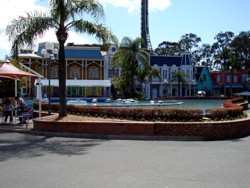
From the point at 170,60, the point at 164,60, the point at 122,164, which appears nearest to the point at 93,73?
the point at 164,60

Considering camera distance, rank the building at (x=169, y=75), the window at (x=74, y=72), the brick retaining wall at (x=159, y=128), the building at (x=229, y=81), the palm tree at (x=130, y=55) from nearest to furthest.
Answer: the brick retaining wall at (x=159, y=128) → the palm tree at (x=130, y=55) → the window at (x=74, y=72) → the building at (x=169, y=75) → the building at (x=229, y=81)

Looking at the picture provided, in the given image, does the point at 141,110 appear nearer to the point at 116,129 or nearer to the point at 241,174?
the point at 116,129

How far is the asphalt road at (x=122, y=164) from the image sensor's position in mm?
6398

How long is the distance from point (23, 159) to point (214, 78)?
64.1m

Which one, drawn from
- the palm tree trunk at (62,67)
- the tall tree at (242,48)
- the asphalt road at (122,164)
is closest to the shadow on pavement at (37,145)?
the asphalt road at (122,164)

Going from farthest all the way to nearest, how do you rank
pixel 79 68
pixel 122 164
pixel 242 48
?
pixel 242 48 → pixel 79 68 → pixel 122 164

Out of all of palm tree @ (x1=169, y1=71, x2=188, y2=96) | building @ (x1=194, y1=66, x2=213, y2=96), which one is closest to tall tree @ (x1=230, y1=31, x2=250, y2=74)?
building @ (x1=194, y1=66, x2=213, y2=96)

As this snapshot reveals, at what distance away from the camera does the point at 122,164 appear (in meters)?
8.01

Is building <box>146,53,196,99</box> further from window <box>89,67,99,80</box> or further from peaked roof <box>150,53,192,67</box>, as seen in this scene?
window <box>89,67,99,80</box>

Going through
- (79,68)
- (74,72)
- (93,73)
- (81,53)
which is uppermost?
(81,53)

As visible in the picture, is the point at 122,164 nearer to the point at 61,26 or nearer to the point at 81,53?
the point at 61,26

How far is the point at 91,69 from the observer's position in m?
54.1

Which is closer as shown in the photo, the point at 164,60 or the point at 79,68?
the point at 79,68

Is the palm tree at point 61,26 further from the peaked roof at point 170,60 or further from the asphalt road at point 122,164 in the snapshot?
the peaked roof at point 170,60
